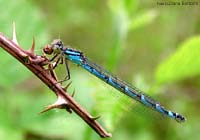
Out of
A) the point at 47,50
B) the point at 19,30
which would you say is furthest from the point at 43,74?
the point at 19,30

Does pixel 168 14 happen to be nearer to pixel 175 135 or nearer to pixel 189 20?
pixel 189 20

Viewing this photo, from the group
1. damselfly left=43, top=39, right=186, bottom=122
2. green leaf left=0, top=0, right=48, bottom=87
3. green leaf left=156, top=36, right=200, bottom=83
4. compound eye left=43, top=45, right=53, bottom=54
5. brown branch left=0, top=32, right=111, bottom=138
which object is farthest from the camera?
green leaf left=0, top=0, right=48, bottom=87

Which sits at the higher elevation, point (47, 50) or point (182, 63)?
point (47, 50)

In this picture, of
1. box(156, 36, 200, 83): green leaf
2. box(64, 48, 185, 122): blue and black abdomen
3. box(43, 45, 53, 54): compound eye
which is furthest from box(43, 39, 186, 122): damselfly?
Answer: box(43, 45, 53, 54): compound eye

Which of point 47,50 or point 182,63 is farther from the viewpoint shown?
point 182,63

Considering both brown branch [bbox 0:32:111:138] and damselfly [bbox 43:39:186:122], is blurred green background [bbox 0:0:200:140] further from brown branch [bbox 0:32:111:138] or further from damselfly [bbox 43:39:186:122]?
brown branch [bbox 0:32:111:138]

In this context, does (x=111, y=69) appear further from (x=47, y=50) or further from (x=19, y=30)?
(x=19, y=30)

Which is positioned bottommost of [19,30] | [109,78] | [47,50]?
[109,78]

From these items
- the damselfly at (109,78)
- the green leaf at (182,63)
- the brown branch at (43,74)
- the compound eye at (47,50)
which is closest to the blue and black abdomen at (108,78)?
the damselfly at (109,78)
